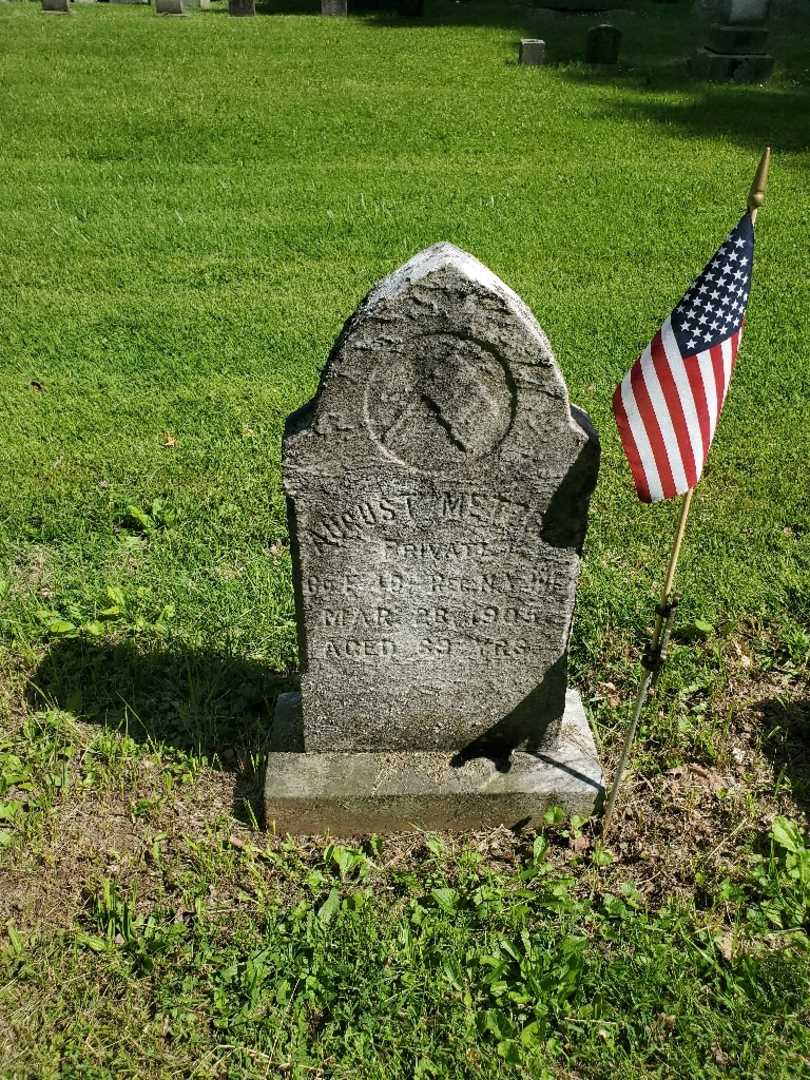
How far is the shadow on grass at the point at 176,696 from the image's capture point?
11.6 feet

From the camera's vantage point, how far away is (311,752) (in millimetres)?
3287

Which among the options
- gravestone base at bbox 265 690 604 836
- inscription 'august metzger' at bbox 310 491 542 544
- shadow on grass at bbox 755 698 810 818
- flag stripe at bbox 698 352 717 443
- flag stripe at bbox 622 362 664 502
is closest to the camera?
flag stripe at bbox 698 352 717 443

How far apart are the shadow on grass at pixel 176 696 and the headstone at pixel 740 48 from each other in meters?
14.4

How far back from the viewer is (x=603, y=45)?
1536 cm

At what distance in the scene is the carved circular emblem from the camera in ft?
8.25

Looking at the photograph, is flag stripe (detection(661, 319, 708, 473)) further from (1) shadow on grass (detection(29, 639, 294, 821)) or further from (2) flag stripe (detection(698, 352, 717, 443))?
(1) shadow on grass (detection(29, 639, 294, 821))

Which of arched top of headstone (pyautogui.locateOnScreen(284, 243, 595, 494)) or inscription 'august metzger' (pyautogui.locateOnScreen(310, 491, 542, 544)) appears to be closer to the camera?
arched top of headstone (pyautogui.locateOnScreen(284, 243, 595, 494))

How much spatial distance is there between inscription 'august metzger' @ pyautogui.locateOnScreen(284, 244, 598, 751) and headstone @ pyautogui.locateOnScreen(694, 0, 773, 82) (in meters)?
14.4

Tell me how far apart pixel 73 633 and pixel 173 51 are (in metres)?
15.0

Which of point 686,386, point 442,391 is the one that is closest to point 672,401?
point 686,386

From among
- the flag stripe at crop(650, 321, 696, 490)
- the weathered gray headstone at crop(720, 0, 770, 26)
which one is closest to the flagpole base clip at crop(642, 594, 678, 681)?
the flag stripe at crop(650, 321, 696, 490)

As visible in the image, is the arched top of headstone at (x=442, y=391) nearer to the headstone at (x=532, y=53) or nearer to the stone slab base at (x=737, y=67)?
the stone slab base at (x=737, y=67)

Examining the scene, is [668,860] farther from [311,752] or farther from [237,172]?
[237,172]

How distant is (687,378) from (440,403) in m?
0.68
